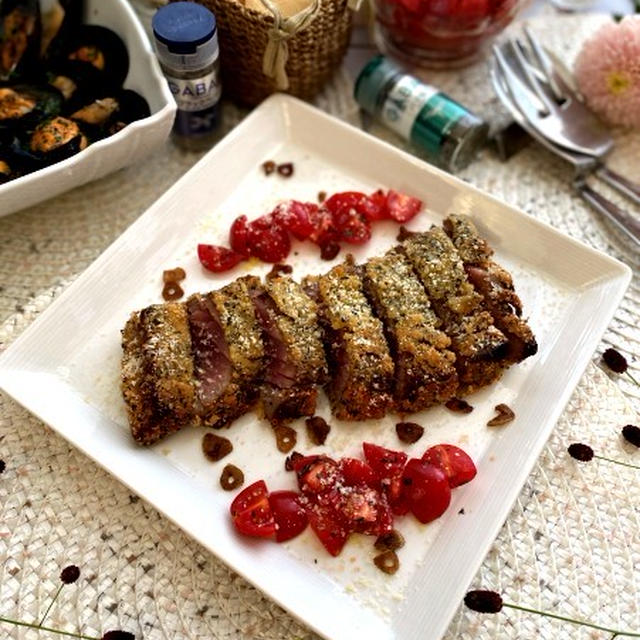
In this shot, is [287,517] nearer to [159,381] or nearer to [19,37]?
[159,381]

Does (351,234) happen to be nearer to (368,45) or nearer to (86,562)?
(368,45)

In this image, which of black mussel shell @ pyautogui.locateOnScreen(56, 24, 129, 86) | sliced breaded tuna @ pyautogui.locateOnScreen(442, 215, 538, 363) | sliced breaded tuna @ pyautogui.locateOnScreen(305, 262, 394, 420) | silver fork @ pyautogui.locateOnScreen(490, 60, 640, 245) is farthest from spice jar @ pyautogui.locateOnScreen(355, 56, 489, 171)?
black mussel shell @ pyautogui.locateOnScreen(56, 24, 129, 86)

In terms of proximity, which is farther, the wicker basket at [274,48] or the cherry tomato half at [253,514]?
the wicker basket at [274,48]

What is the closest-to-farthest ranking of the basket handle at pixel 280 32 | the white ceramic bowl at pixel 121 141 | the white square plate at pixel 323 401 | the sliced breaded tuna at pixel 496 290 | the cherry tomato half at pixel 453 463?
the white square plate at pixel 323 401
the cherry tomato half at pixel 453 463
the sliced breaded tuna at pixel 496 290
the white ceramic bowl at pixel 121 141
the basket handle at pixel 280 32

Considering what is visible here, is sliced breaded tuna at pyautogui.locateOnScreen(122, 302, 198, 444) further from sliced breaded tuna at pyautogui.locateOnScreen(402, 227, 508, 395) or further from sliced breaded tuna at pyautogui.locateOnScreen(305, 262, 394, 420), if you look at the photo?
sliced breaded tuna at pyautogui.locateOnScreen(402, 227, 508, 395)

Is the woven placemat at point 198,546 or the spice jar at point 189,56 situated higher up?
the spice jar at point 189,56

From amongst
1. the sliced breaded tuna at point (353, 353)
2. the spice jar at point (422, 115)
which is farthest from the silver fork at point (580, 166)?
the sliced breaded tuna at point (353, 353)

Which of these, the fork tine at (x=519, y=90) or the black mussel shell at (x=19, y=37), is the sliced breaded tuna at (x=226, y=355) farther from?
the fork tine at (x=519, y=90)
